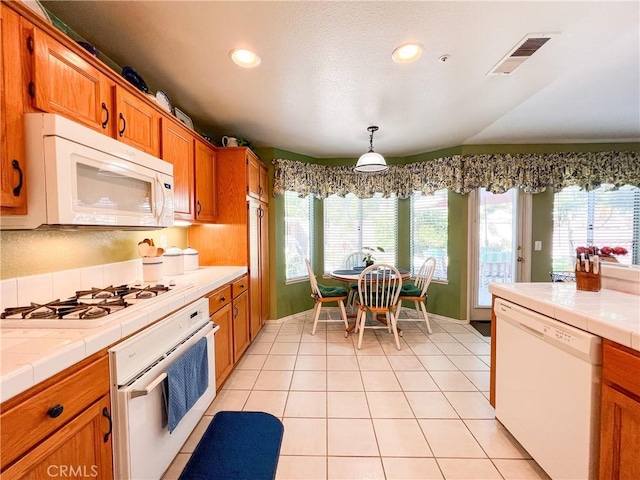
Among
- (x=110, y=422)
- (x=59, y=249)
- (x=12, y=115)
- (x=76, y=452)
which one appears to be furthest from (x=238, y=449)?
(x=12, y=115)

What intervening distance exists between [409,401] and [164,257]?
2.23m

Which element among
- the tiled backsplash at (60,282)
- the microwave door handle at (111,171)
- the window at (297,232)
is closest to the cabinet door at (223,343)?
the tiled backsplash at (60,282)

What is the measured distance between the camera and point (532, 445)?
1.40 m

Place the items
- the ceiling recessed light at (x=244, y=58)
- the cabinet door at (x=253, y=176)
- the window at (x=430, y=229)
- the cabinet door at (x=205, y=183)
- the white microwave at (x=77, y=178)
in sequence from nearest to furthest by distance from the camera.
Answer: the white microwave at (x=77, y=178), the ceiling recessed light at (x=244, y=58), the cabinet door at (x=205, y=183), the cabinet door at (x=253, y=176), the window at (x=430, y=229)

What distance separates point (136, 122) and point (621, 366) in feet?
8.51

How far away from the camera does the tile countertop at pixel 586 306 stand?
3.26ft

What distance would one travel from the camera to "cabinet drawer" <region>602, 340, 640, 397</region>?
92 centimetres

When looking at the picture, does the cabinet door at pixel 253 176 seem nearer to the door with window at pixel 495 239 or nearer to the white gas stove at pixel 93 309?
the white gas stove at pixel 93 309

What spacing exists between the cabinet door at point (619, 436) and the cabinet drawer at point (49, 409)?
74.9 inches

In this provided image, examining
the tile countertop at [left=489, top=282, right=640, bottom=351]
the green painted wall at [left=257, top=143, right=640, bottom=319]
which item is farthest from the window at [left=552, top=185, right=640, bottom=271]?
the tile countertop at [left=489, top=282, right=640, bottom=351]

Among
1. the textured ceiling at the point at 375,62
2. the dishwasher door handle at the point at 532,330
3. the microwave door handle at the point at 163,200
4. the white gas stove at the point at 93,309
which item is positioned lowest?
the dishwasher door handle at the point at 532,330

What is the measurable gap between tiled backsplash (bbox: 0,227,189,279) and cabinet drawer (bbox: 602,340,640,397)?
2.56 m

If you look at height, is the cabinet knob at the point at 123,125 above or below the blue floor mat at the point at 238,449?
above

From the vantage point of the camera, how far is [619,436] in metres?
0.98
